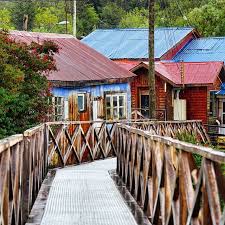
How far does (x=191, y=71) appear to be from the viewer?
36.4 metres

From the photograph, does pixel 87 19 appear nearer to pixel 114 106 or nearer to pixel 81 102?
pixel 114 106

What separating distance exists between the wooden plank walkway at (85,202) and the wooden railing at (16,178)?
410 millimetres

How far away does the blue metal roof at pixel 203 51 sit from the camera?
42062 mm

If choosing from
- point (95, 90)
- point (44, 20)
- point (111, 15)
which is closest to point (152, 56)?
point (95, 90)

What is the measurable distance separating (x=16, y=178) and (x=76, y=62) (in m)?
18.5

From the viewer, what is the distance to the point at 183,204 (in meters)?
6.61

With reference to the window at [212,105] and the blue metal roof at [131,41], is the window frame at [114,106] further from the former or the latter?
the blue metal roof at [131,41]

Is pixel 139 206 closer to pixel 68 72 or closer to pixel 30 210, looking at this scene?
pixel 30 210

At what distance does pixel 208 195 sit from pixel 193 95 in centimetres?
3113

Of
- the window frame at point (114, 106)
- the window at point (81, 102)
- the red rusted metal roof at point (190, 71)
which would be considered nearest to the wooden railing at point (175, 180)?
the window at point (81, 102)

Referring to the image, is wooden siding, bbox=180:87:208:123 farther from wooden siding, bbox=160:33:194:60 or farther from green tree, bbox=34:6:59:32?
green tree, bbox=34:6:59:32

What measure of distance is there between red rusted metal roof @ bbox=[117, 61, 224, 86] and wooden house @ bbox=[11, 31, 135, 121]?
19.6 ft

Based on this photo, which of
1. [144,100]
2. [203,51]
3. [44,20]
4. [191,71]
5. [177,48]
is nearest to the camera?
[144,100]

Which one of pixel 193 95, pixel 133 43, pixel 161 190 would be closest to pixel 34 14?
pixel 133 43
